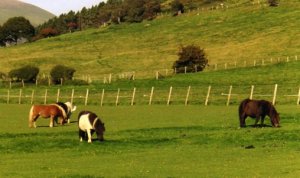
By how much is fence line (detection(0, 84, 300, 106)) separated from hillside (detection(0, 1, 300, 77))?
109ft

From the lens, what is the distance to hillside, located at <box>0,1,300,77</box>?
107875mm

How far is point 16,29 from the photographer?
18538cm

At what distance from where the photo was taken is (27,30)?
18950 cm

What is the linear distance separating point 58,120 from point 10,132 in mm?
7014

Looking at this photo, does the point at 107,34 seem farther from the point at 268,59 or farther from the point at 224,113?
the point at 224,113

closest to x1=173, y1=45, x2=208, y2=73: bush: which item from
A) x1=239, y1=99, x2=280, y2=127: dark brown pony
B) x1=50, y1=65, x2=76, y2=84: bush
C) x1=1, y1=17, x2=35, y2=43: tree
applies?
x1=50, y1=65, x2=76, y2=84: bush

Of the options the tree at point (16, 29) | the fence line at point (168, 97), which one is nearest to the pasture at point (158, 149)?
the fence line at point (168, 97)

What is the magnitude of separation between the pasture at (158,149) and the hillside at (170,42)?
211 ft

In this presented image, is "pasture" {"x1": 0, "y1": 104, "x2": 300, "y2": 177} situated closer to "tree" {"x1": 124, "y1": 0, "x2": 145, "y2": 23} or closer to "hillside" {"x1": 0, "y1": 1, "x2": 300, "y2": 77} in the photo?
"hillside" {"x1": 0, "y1": 1, "x2": 300, "y2": 77}

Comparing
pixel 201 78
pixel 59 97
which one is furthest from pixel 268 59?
pixel 59 97

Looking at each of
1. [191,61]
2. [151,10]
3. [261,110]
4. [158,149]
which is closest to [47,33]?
[151,10]

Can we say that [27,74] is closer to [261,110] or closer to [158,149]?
[261,110]

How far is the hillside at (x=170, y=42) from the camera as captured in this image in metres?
108

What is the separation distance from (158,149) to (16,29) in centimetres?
16678
